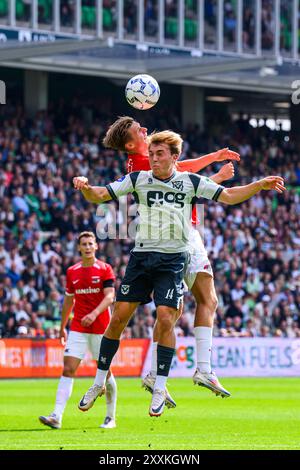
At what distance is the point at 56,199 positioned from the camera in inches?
1337

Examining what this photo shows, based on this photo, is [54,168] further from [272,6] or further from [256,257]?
[272,6]

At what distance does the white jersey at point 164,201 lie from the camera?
12625 mm

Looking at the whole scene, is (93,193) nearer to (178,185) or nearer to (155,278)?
(178,185)

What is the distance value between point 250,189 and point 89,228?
71.1 ft

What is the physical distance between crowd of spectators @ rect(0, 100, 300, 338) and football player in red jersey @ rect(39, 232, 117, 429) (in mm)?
12295

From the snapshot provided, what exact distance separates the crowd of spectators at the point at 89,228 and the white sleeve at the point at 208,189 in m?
16.6

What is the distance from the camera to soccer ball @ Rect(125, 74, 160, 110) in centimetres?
1356

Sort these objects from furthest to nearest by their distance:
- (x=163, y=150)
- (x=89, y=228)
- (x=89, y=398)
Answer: (x=89, y=228), (x=89, y=398), (x=163, y=150)

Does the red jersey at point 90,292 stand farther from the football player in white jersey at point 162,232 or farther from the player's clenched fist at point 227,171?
the player's clenched fist at point 227,171

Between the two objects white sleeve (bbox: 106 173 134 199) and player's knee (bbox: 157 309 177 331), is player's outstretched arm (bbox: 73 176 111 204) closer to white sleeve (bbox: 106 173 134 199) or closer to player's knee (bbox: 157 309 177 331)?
white sleeve (bbox: 106 173 134 199)

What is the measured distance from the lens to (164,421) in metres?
17.2

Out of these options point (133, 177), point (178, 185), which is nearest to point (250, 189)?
point (178, 185)

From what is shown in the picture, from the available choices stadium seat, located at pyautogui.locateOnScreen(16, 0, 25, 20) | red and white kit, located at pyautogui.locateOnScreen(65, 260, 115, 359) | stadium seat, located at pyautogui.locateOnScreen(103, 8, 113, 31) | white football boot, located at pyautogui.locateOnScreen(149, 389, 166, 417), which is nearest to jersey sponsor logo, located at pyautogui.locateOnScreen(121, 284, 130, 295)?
white football boot, located at pyautogui.locateOnScreen(149, 389, 166, 417)

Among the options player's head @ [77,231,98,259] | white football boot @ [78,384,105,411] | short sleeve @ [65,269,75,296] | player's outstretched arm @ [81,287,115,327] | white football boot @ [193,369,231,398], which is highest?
player's head @ [77,231,98,259]
